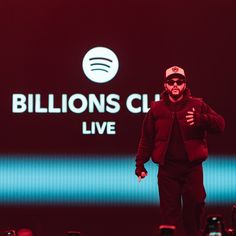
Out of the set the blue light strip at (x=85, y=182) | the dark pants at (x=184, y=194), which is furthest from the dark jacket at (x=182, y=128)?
the blue light strip at (x=85, y=182)

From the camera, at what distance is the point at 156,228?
698 cm

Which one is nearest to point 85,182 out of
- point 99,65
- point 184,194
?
point 99,65

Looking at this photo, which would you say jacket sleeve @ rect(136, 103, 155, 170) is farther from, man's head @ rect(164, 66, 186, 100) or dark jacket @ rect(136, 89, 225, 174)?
man's head @ rect(164, 66, 186, 100)

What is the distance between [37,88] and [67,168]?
869 millimetres

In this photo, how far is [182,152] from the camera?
17.3ft

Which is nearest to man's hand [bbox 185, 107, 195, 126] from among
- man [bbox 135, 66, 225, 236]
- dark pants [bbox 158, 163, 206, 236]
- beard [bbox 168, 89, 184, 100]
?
man [bbox 135, 66, 225, 236]

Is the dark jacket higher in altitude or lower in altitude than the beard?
lower

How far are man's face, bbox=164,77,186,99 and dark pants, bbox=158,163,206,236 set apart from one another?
1.82 feet

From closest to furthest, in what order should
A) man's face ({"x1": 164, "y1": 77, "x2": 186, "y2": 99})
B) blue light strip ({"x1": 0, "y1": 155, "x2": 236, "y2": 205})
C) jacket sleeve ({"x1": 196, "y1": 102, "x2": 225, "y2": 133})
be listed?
jacket sleeve ({"x1": 196, "y1": 102, "x2": 225, "y2": 133}) < man's face ({"x1": 164, "y1": 77, "x2": 186, "y2": 99}) < blue light strip ({"x1": 0, "y1": 155, "x2": 236, "y2": 205})

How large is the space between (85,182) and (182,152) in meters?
1.90

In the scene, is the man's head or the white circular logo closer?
the man's head

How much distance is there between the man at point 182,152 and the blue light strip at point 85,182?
160cm

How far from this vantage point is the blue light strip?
6.95m

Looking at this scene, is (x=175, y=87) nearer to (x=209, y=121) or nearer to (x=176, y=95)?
(x=176, y=95)
